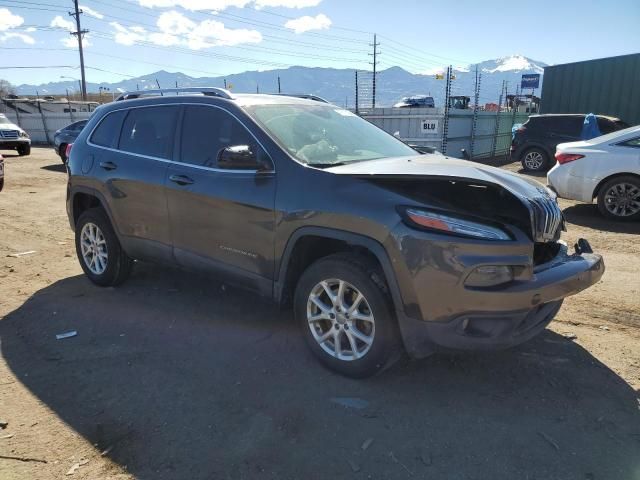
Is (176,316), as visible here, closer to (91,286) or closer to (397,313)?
(91,286)

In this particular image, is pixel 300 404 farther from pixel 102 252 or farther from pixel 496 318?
pixel 102 252

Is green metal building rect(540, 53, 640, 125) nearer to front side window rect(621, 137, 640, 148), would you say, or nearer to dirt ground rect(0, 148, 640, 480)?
front side window rect(621, 137, 640, 148)

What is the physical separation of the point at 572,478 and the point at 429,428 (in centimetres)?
73

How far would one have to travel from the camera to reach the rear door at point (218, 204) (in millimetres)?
3631

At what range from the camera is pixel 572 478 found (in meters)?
2.49

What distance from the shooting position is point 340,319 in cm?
335

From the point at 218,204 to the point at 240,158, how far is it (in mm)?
491

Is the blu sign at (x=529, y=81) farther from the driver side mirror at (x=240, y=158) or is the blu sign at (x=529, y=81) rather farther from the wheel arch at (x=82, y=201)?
the driver side mirror at (x=240, y=158)

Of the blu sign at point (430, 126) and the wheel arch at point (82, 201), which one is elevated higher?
the blu sign at point (430, 126)

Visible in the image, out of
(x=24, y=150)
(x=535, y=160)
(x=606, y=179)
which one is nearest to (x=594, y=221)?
(x=606, y=179)

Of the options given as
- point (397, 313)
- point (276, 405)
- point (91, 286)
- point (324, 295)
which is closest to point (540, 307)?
point (397, 313)

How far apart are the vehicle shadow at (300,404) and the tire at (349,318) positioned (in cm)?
16

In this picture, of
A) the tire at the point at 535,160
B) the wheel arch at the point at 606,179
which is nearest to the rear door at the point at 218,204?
the wheel arch at the point at 606,179

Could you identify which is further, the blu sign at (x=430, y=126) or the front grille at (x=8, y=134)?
the front grille at (x=8, y=134)
